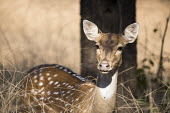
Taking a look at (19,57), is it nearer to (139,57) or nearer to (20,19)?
(139,57)

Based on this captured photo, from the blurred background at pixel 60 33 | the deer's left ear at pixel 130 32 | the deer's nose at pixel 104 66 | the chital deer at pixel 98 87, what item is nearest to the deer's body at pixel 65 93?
the chital deer at pixel 98 87

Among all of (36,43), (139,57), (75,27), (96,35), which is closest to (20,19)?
(75,27)

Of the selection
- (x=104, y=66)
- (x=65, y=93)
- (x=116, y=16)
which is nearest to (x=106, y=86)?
(x=104, y=66)

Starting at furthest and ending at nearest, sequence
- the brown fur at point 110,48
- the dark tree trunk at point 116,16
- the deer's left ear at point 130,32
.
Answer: the dark tree trunk at point 116,16 → the deer's left ear at point 130,32 → the brown fur at point 110,48

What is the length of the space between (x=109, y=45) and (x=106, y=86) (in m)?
0.42

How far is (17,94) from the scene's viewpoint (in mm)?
4742

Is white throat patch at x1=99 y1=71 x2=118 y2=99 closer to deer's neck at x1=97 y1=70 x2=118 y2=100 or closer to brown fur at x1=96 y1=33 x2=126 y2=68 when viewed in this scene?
deer's neck at x1=97 y1=70 x2=118 y2=100

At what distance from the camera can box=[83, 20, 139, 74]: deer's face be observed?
184 inches

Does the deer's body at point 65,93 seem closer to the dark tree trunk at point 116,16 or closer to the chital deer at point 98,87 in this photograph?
the chital deer at point 98,87

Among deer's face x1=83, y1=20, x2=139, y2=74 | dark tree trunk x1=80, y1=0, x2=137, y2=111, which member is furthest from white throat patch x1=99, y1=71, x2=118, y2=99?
dark tree trunk x1=80, y1=0, x2=137, y2=111

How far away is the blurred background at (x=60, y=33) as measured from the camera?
7.57 metres

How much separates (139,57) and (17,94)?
488cm

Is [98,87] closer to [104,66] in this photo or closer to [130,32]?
[104,66]

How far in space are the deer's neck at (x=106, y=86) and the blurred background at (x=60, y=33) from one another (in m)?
1.32
